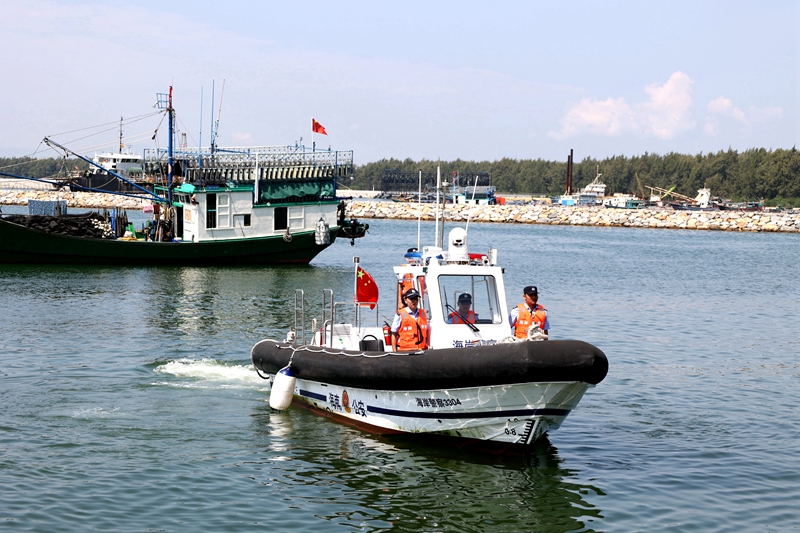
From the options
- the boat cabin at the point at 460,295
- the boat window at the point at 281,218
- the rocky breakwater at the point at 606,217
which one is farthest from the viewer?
the rocky breakwater at the point at 606,217

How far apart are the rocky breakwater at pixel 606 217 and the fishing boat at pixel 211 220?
52763 mm

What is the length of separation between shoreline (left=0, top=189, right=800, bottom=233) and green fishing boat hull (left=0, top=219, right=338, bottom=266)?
179ft

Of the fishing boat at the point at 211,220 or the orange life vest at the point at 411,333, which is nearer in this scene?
the orange life vest at the point at 411,333

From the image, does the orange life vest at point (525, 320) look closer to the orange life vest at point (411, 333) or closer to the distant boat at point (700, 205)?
the orange life vest at point (411, 333)

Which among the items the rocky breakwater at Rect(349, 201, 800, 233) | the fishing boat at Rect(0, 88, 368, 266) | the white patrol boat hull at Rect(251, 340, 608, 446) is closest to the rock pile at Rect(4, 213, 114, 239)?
the fishing boat at Rect(0, 88, 368, 266)

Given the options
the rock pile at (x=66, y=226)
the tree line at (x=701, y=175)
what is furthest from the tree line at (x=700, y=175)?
the rock pile at (x=66, y=226)

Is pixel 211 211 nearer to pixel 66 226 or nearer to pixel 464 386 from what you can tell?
pixel 66 226

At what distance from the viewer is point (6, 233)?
3750 centimetres

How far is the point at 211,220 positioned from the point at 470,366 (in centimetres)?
3026

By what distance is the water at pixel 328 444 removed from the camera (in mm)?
10867

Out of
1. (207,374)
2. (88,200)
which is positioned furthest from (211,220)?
(88,200)

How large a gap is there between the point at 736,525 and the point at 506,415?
10.7 feet

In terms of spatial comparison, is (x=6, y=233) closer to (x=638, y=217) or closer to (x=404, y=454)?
(x=404, y=454)

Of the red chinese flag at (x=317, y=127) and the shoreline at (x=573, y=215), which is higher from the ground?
the red chinese flag at (x=317, y=127)
